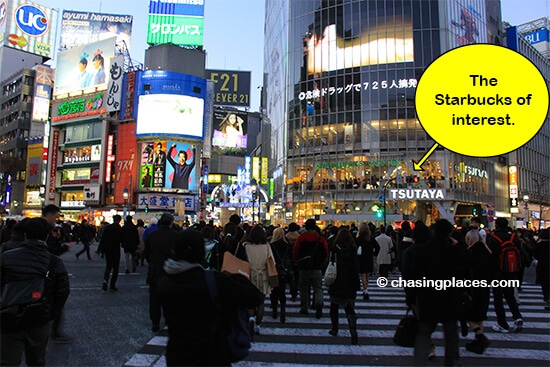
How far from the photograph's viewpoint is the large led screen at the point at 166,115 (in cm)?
5509

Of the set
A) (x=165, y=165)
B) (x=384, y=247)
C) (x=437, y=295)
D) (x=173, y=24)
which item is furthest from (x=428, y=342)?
(x=173, y=24)

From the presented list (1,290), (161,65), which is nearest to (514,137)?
(1,290)

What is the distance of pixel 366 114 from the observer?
47.1 m

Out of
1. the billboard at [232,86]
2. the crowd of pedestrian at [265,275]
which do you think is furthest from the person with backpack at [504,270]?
the billboard at [232,86]

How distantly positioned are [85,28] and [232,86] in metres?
33.4

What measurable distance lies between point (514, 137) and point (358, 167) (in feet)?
137

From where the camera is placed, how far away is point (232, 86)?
101 meters

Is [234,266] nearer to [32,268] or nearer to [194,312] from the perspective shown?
[32,268]

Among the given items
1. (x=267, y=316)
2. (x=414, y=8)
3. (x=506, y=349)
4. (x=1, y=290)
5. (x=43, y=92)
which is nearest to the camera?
(x=1, y=290)

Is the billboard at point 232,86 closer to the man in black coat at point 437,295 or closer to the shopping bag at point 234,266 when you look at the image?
the shopping bag at point 234,266

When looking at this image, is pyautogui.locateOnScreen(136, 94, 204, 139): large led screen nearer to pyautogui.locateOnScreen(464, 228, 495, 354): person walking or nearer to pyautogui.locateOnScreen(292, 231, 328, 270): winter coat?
pyautogui.locateOnScreen(292, 231, 328, 270): winter coat

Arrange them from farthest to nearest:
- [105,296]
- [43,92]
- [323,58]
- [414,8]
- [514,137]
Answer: [43,92] → [323,58] → [414,8] → [105,296] → [514,137]

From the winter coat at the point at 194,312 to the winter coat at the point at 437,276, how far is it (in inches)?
112

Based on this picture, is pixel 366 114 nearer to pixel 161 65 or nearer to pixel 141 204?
pixel 141 204
